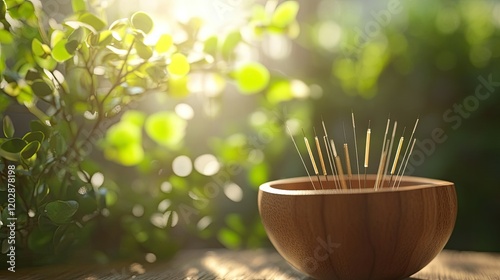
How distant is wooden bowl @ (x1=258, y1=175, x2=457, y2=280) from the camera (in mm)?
499

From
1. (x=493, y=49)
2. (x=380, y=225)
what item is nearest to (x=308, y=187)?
(x=380, y=225)

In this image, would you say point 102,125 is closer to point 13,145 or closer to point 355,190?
point 13,145

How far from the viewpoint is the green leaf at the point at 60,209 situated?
585mm

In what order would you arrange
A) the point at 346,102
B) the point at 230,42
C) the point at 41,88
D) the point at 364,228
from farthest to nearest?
1. the point at 346,102
2. the point at 230,42
3. the point at 41,88
4. the point at 364,228

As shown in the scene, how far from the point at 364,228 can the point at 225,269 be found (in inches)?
8.8

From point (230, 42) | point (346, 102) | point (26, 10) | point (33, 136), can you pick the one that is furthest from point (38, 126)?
point (346, 102)

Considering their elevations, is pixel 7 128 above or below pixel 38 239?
above

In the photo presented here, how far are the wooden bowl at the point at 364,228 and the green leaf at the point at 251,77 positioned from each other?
0.71ft

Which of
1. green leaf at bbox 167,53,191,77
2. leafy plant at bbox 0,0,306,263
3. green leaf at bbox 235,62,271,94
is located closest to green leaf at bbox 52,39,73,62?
leafy plant at bbox 0,0,306,263

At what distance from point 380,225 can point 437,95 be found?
467mm

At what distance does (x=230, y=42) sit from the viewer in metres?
0.70

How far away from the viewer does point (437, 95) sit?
0.91 m

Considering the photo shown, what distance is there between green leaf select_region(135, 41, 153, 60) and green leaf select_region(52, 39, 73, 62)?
0.07 metres

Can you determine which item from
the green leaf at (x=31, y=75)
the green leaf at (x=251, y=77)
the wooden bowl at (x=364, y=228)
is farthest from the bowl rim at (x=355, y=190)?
the green leaf at (x=31, y=75)
